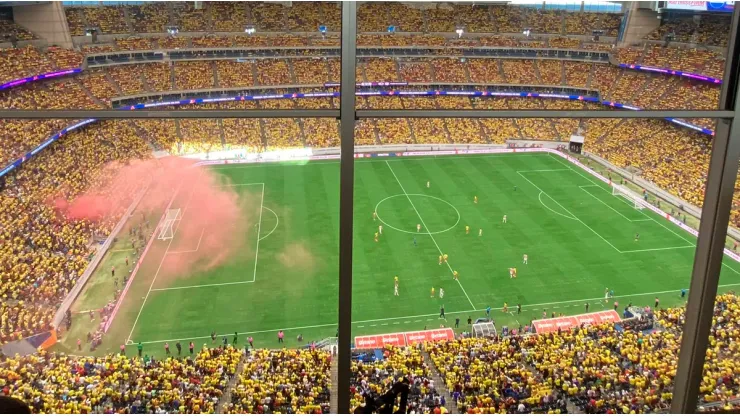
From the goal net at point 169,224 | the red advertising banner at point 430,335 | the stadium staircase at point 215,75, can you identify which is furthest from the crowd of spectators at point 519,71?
the red advertising banner at point 430,335

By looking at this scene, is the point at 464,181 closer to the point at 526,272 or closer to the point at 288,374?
the point at 526,272

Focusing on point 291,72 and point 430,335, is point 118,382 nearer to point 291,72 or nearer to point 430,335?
point 430,335

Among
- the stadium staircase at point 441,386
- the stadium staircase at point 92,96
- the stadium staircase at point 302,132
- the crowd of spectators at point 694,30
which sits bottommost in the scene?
the stadium staircase at point 441,386

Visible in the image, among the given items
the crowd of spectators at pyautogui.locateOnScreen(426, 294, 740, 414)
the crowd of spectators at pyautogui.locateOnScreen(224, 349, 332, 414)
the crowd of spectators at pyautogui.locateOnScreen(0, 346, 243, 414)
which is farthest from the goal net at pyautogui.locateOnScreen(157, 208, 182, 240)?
the crowd of spectators at pyautogui.locateOnScreen(426, 294, 740, 414)

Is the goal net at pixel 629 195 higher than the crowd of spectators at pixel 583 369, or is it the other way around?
the goal net at pixel 629 195

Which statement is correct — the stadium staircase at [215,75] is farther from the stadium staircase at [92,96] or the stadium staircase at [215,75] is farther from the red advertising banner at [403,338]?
the red advertising banner at [403,338]
